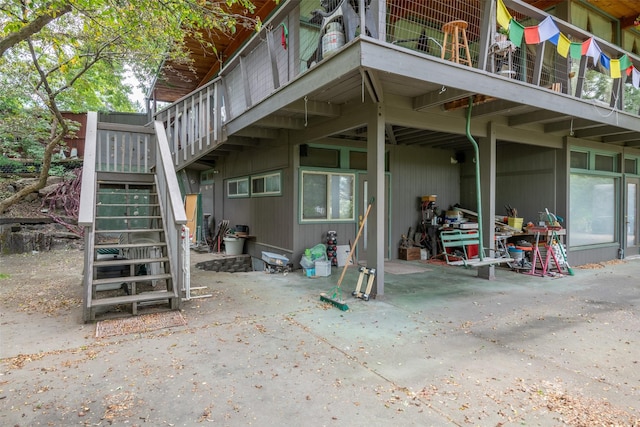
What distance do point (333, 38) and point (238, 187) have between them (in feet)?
18.8

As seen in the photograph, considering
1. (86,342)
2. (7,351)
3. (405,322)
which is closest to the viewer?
(7,351)

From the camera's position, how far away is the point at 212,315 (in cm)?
404

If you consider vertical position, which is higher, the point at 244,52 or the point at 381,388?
the point at 244,52

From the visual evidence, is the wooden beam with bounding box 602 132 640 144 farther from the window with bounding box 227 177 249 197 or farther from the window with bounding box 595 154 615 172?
the window with bounding box 227 177 249 197

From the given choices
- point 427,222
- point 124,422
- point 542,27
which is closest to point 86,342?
point 124,422

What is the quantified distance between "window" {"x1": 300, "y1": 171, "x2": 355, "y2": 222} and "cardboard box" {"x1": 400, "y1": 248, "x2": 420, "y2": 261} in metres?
1.55

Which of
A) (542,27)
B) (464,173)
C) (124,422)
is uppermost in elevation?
(542,27)

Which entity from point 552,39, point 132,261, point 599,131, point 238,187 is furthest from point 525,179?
point 132,261

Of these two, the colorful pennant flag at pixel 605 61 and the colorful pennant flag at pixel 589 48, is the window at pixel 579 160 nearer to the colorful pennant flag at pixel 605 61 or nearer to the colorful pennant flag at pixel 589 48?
the colorful pennant flag at pixel 605 61

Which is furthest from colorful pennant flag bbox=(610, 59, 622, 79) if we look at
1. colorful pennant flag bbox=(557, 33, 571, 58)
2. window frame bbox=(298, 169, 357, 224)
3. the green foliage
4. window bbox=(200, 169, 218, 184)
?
window bbox=(200, 169, 218, 184)

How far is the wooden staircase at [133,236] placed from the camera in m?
3.91

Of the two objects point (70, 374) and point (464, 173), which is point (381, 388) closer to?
point (70, 374)

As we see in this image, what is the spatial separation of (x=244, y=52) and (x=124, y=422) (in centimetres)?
521

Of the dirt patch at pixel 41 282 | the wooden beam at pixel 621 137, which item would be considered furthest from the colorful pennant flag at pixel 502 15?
the dirt patch at pixel 41 282
